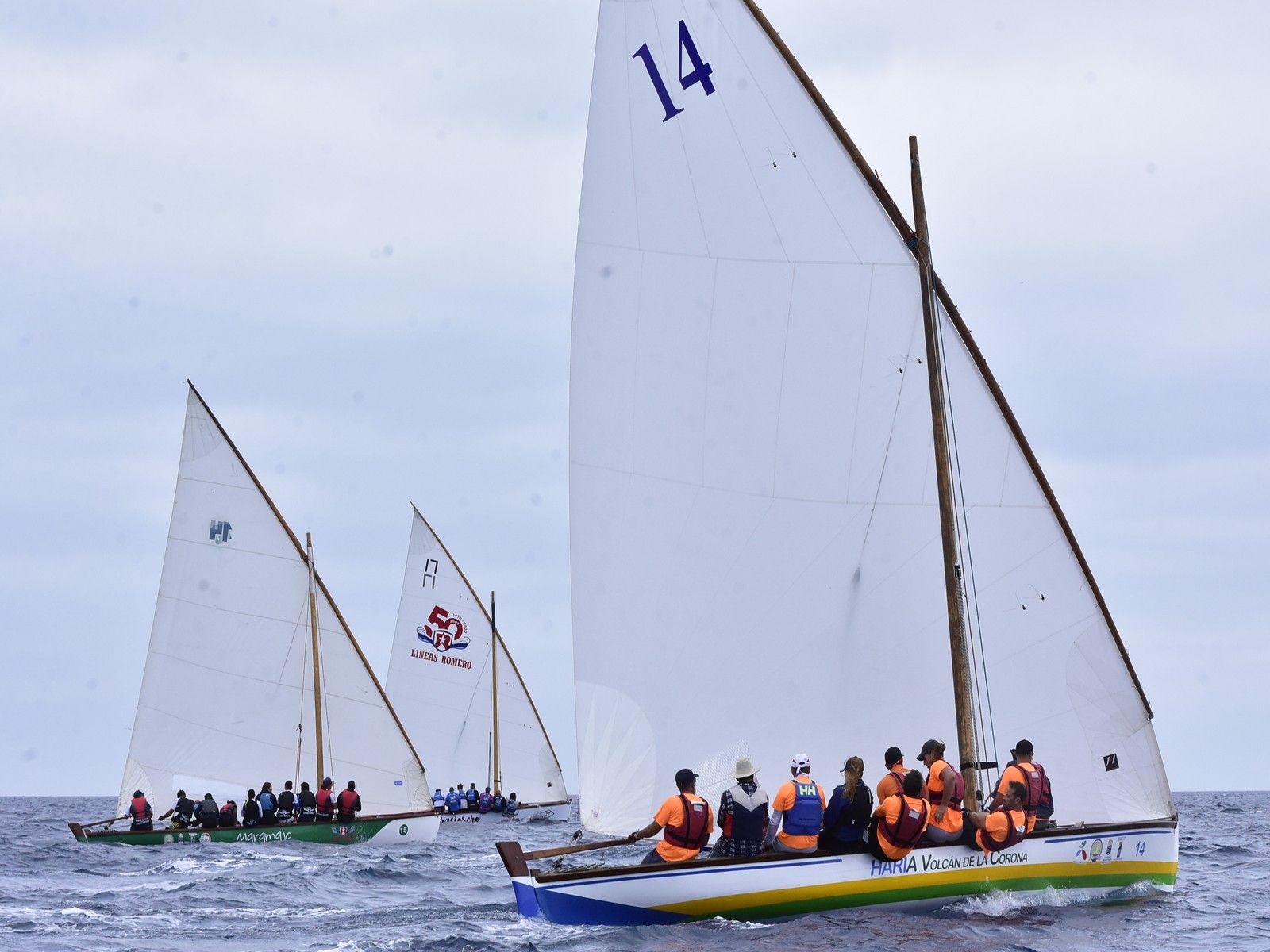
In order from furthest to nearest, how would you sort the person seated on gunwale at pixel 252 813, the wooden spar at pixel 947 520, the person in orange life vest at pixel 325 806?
1. the person in orange life vest at pixel 325 806
2. the person seated on gunwale at pixel 252 813
3. the wooden spar at pixel 947 520

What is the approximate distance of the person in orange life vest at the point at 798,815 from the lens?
17.6m

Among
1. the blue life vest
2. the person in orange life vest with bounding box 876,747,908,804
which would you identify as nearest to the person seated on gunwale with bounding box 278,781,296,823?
the blue life vest

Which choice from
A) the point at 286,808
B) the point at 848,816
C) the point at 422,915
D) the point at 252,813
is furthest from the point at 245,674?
→ the point at 848,816

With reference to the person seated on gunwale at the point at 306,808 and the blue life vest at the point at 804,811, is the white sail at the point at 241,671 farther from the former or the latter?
the blue life vest at the point at 804,811

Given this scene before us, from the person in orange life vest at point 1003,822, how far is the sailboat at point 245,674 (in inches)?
970

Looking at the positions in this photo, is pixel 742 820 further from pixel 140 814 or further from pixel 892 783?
pixel 140 814

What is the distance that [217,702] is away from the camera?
41.3m

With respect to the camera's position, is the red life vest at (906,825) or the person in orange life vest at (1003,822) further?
the person in orange life vest at (1003,822)

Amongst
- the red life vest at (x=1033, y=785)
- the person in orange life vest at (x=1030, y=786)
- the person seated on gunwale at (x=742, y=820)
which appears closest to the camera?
the person seated on gunwale at (x=742, y=820)

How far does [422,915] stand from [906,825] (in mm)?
7409

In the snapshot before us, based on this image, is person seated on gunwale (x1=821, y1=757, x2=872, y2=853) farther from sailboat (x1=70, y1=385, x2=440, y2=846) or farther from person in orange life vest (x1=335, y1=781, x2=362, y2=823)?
sailboat (x1=70, y1=385, x2=440, y2=846)

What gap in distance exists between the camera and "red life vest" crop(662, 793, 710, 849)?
17438 mm

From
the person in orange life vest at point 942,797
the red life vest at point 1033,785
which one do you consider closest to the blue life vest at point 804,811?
the person in orange life vest at point 942,797

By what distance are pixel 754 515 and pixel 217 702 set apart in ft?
83.2
